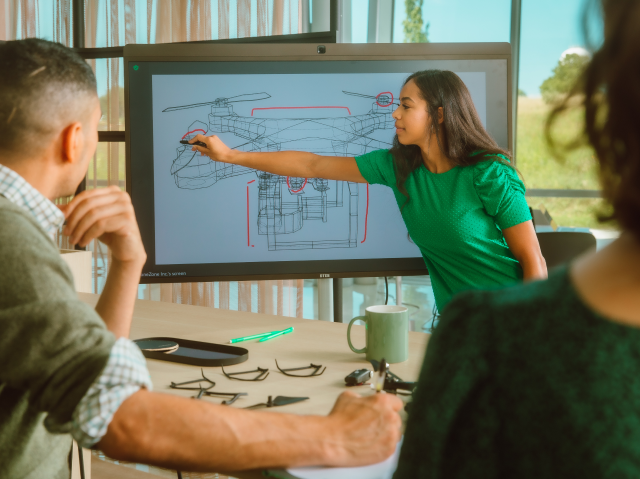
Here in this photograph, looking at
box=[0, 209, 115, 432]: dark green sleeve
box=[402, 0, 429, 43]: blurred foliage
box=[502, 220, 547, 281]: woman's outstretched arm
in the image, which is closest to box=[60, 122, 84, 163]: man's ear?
box=[0, 209, 115, 432]: dark green sleeve

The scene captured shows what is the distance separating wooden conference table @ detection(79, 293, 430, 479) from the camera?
1055 mm

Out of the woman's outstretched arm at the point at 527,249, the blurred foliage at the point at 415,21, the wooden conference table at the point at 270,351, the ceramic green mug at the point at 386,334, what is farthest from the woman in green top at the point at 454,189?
the blurred foliage at the point at 415,21

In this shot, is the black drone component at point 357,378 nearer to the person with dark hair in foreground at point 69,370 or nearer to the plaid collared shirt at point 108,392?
the person with dark hair in foreground at point 69,370

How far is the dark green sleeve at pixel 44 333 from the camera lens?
62 centimetres

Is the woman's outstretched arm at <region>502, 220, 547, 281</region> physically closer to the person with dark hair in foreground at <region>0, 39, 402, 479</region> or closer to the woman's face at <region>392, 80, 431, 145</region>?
the woman's face at <region>392, 80, 431, 145</region>

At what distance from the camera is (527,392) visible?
397 mm

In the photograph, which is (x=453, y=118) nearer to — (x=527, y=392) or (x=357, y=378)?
(x=357, y=378)

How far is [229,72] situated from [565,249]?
4.55 feet

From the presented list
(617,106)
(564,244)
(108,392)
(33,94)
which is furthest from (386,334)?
(564,244)

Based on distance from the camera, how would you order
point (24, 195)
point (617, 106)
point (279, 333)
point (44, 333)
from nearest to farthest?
1. point (617, 106)
2. point (44, 333)
3. point (24, 195)
4. point (279, 333)

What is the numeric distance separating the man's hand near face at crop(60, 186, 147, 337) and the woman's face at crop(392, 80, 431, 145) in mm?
910

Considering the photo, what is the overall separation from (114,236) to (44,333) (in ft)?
1.58

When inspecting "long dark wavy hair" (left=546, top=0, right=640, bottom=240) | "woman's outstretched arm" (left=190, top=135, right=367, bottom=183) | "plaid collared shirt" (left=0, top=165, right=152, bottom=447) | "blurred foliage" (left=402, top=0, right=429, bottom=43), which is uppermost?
"blurred foliage" (left=402, top=0, right=429, bottom=43)

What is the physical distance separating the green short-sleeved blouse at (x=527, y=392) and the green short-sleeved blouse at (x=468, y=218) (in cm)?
124
